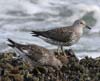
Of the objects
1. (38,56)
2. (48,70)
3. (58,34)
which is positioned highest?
(58,34)

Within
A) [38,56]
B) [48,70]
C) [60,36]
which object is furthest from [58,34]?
[48,70]

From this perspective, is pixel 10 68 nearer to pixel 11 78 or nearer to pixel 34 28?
pixel 11 78

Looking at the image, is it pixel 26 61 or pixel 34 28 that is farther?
pixel 34 28

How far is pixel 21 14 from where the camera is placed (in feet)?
68.0

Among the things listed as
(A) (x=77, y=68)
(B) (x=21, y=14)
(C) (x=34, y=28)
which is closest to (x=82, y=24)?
(A) (x=77, y=68)

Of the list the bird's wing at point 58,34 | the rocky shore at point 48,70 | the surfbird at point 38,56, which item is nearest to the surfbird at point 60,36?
the bird's wing at point 58,34

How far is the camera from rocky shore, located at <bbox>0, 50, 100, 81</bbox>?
1053 cm

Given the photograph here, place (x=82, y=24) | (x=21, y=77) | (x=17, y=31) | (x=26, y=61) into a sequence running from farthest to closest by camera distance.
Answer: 1. (x=17, y=31)
2. (x=82, y=24)
3. (x=26, y=61)
4. (x=21, y=77)

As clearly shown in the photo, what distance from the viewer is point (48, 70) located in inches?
430

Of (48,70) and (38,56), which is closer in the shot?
(48,70)

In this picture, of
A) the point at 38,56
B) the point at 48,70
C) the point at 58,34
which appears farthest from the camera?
the point at 58,34

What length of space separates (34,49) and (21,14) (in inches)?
376

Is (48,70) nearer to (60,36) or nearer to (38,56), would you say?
(38,56)

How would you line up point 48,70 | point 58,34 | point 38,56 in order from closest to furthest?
point 48,70
point 38,56
point 58,34
